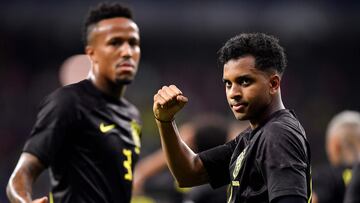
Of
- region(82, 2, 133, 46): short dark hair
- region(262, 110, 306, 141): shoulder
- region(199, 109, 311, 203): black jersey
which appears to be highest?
region(82, 2, 133, 46): short dark hair

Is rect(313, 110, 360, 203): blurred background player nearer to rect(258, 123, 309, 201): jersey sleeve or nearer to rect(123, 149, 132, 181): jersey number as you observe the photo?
rect(123, 149, 132, 181): jersey number

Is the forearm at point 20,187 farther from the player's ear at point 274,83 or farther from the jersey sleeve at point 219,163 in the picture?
the player's ear at point 274,83

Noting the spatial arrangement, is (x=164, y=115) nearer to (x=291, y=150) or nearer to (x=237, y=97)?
(x=237, y=97)

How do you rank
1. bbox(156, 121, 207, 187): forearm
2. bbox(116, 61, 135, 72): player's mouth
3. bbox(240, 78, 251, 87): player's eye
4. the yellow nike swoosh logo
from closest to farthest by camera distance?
bbox(240, 78, 251, 87): player's eye < bbox(156, 121, 207, 187): forearm < the yellow nike swoosh logo < bbox(116, 61, 135, 72): player's mouth

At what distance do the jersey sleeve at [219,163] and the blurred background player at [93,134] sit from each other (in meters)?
0.99

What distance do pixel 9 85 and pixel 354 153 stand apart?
1100 centimetres

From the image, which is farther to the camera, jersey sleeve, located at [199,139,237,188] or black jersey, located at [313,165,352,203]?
black jersey, located at [313,165,352,203]

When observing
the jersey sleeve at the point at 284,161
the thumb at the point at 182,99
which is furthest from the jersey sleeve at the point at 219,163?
the jersey sleeve at the point at 284,161

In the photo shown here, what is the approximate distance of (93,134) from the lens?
4.68 meters

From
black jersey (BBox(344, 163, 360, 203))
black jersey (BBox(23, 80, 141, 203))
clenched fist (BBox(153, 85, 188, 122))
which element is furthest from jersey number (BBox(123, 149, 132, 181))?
A: black jersey (BBox(344, 163, 360, 203))

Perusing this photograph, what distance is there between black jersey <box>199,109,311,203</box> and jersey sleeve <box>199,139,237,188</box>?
0.23m

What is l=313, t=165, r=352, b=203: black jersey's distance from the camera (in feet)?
20.8

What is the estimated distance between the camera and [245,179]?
329 cm

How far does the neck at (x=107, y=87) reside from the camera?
5.01 meters
